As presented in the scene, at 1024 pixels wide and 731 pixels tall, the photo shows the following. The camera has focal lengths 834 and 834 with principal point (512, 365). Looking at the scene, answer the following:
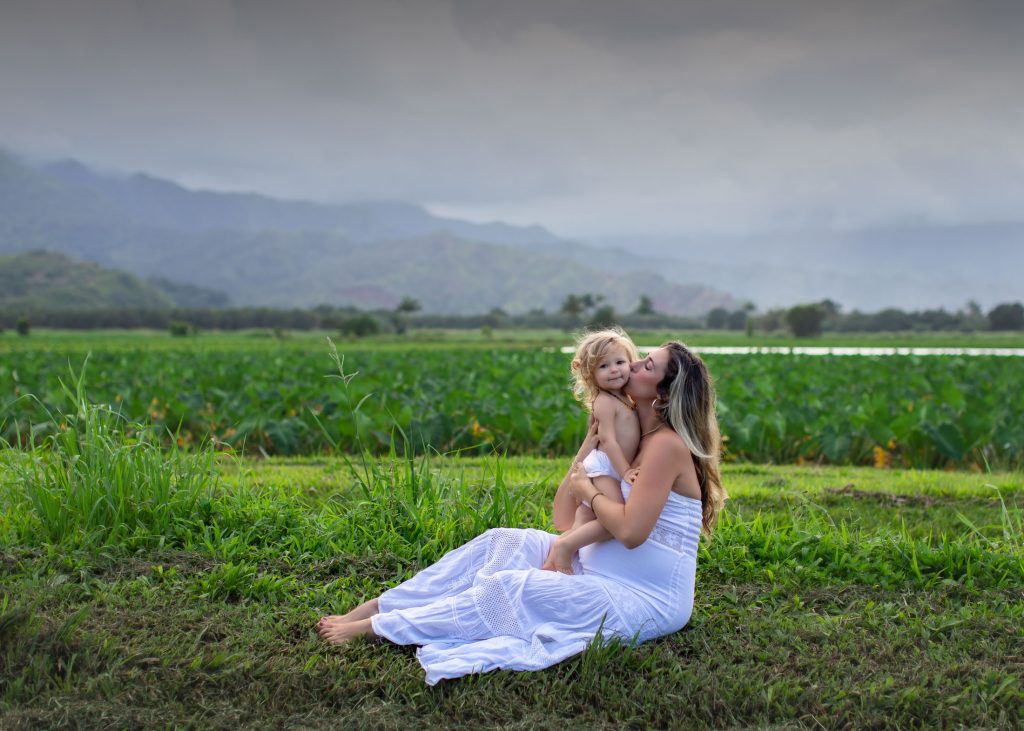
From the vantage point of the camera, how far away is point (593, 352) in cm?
387

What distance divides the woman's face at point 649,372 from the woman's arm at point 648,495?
26 cm

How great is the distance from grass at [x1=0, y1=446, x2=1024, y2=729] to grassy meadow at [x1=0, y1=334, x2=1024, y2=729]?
13mm

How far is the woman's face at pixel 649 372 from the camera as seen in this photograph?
12.7 feet

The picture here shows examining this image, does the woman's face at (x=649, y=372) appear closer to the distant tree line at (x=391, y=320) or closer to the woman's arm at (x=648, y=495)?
the woman's arm at (x=648, y=495)

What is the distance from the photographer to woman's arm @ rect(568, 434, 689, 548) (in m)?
3.72

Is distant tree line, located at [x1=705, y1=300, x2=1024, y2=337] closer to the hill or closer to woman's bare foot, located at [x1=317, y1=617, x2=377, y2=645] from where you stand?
woman's bare foot, located at [x1=317, y1=617, x2=377, y2=645]

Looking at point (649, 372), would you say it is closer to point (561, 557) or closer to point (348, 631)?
point (561, 557)

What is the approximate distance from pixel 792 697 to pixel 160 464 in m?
4.08

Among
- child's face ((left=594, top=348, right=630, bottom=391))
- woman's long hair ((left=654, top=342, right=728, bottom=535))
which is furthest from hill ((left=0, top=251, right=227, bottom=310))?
woman's long hair ((left=654, top=342, right=728, bottom=535))

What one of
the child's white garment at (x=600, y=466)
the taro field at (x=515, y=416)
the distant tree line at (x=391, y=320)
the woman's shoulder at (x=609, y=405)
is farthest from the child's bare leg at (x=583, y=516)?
the distant tree line at (x=391, y=320)

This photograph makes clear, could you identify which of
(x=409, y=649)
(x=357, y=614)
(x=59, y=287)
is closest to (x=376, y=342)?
(x=357, y=614)

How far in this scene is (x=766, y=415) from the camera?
388 inches

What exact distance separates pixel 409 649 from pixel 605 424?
1.45 meters

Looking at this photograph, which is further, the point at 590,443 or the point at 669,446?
the point at 590,443
